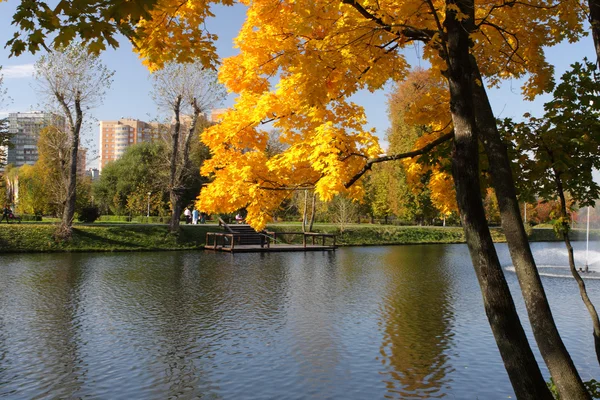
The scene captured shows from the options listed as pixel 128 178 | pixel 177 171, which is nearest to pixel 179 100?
pixel 177 171

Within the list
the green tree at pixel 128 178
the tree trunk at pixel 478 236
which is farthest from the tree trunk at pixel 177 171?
the tree trunk at pixel 478 236

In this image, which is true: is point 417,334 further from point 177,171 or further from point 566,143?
point 177,171

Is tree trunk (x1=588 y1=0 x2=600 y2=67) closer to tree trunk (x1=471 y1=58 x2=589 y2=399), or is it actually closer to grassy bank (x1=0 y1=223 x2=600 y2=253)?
tree trunk (x1=471 y1=58 x2=589 y2=399)

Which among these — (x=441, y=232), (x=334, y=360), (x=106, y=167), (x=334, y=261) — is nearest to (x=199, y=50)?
(x=334, y=360)

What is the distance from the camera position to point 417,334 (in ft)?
32.8

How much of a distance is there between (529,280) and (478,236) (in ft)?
2.18

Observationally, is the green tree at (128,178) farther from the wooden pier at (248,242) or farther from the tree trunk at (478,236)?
the tree trunk at (478,236)

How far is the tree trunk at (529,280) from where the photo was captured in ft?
13.5

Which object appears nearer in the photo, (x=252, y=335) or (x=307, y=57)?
(x=307, y=57)

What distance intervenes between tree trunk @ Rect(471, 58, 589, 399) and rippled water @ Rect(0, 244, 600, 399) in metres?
3.00

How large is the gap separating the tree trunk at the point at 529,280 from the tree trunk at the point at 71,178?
2408cm

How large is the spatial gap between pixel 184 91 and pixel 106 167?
22.8 meters

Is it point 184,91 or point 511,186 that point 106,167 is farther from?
point 511,186

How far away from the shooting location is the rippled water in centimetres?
712
